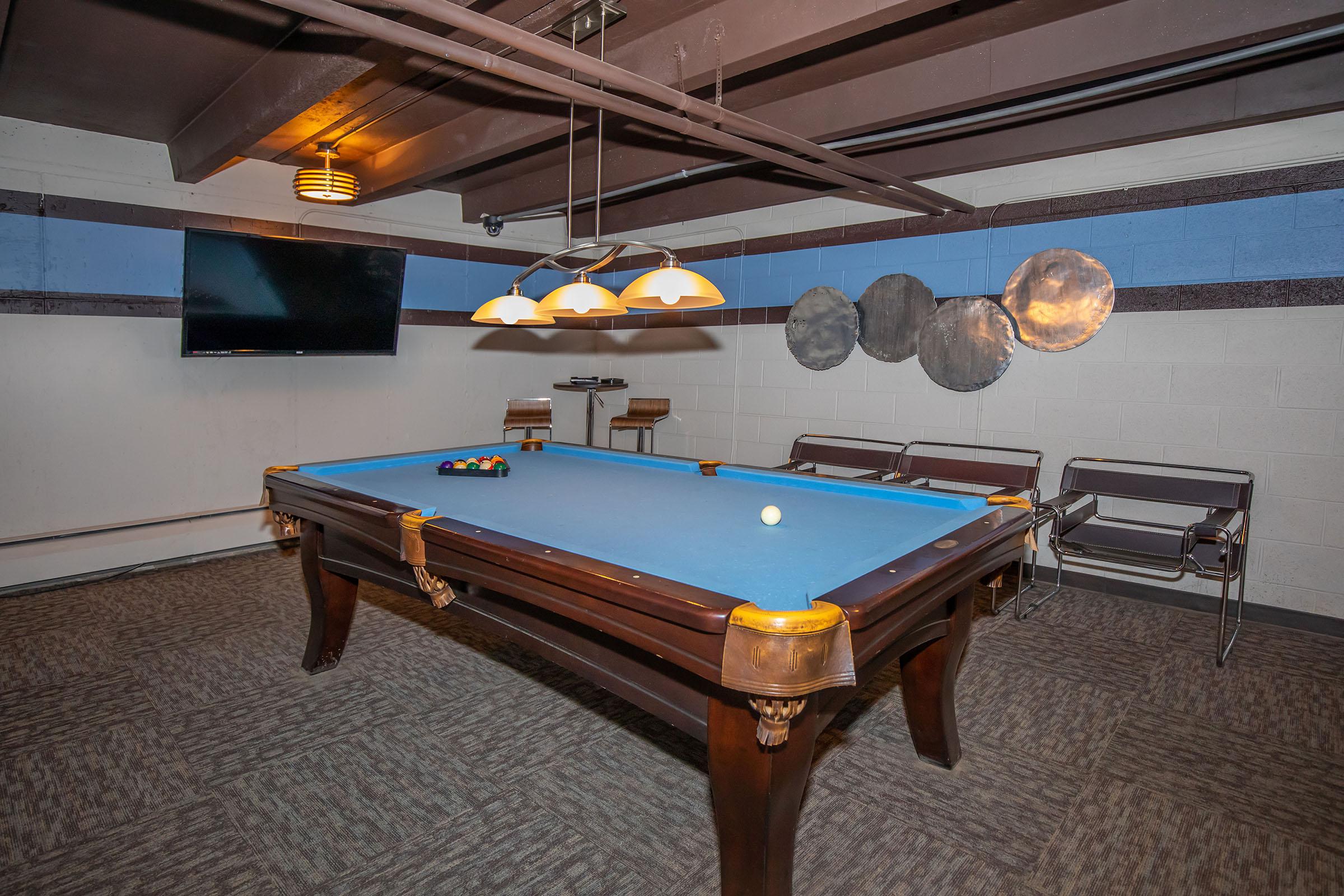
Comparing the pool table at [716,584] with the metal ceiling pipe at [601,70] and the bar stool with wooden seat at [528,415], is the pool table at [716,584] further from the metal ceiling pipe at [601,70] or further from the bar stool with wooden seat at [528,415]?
the bar stool with wooden seat at [528,415]

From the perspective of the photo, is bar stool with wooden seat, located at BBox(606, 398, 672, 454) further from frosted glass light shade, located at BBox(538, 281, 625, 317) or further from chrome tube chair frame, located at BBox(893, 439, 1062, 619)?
Result: frosted glass light shade, located at BBox(538, 281, 625, 317)

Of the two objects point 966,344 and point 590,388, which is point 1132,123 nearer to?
point 966,344

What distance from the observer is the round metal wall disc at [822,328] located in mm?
4977

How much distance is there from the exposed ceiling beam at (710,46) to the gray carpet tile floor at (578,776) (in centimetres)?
247

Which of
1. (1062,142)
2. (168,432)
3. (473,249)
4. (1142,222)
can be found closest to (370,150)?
(473,249)

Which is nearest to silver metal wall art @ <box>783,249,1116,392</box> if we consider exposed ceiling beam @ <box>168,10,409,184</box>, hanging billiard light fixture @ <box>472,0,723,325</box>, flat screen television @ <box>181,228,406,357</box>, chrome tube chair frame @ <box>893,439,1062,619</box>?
chrome tube chair frame @ <box>893,439,1062,619</box>

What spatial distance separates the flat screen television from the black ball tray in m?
2.38

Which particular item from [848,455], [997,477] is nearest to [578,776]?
[997,477]

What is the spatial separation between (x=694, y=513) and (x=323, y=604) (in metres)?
1.73

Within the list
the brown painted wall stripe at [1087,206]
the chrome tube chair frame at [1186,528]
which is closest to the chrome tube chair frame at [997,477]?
the chrome tube chair frame at [1186,528]

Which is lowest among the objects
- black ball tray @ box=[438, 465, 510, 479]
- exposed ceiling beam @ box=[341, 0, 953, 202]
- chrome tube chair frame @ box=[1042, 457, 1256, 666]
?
chrome tube chair frame @ box=[1042, 457, 1256, 666]

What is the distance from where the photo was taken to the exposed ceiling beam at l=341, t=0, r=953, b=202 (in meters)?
2.30

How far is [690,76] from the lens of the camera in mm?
2740

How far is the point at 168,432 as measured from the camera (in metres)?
4.46
